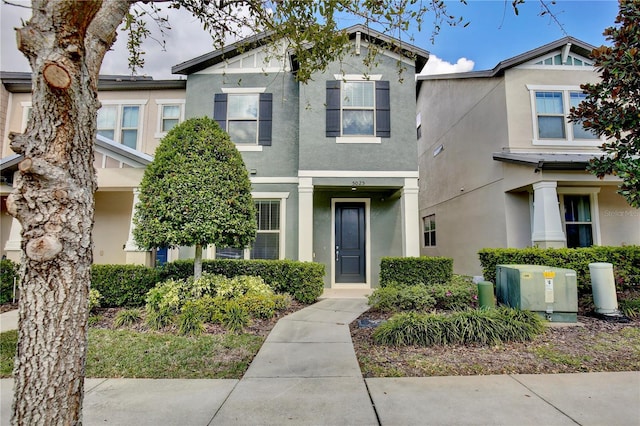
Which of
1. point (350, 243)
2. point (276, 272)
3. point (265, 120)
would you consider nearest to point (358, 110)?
point (265, 120)

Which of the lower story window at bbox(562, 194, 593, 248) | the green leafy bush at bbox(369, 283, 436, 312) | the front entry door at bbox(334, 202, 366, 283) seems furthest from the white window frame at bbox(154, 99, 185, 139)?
the lower story window at bbox(562, 194, 593, 248)

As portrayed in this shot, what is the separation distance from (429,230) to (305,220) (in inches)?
328

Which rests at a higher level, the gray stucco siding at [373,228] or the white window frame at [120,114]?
the white window frame at [120,114]

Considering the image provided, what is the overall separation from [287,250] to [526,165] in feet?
21.7

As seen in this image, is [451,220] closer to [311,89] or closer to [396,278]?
[396,278]

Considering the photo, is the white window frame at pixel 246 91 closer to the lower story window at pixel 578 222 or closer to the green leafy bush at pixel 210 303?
the green leafy bush at pixel 210 303

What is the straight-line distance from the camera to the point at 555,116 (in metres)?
9.84

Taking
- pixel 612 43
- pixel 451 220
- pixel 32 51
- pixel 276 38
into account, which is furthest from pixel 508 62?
pixel 32 51

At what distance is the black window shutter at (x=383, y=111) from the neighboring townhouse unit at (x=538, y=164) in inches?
134

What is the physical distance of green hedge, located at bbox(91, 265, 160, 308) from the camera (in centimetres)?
688

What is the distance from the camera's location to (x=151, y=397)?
3193 millimetres

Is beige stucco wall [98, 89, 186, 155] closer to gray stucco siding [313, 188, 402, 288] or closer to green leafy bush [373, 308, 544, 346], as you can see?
gray stucco siding [313, 188, 402, 288]

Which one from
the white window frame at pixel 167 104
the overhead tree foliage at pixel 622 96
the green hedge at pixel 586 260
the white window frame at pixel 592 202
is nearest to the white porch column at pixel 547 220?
the green hedge at pixel 586 260

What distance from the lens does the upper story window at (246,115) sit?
31.4 feet
